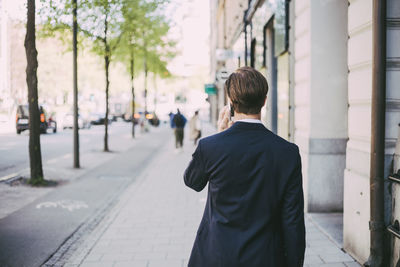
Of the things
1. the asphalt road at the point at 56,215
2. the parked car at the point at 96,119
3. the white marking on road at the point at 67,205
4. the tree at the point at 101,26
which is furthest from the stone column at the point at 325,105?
the parked car at the point at 96,119

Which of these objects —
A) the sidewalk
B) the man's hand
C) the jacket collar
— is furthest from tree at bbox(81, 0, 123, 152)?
the jacket collar

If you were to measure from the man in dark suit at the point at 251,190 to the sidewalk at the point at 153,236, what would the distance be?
9.15 ft

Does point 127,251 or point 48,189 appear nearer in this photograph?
point 127,251

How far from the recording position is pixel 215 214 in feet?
7.23

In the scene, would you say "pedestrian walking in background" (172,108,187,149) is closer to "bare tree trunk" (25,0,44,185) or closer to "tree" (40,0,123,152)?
"tree" (40,0,123,152)

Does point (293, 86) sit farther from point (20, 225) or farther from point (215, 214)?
point (215, 214)

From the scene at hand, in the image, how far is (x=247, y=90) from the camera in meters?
2.14

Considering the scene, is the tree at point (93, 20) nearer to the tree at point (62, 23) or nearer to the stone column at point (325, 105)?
the tree at point (62, 23)

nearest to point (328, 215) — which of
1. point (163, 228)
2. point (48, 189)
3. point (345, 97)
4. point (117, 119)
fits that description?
point (345, 97)

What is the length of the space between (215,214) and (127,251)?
3.40 meters

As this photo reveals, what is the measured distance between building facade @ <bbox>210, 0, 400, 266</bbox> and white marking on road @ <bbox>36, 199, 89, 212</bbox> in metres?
4.08

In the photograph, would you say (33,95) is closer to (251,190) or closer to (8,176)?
(8,176)

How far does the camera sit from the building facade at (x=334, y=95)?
4.39 metres

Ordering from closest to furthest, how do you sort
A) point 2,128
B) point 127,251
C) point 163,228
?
point 127,251, point 163,228, point 2,128
